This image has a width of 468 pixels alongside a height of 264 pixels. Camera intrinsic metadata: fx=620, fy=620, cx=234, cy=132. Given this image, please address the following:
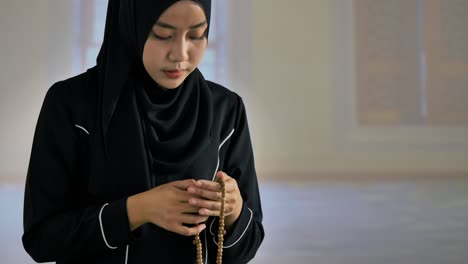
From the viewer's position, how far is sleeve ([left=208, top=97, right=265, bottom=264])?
2.67 ft

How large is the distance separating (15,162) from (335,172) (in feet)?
10.6

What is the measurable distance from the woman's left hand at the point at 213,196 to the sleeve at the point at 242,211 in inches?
1.8

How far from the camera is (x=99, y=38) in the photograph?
20.0 ft

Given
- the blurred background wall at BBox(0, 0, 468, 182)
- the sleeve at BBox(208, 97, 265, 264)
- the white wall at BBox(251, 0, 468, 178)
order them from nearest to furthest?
1. the sleeve at BBox(208, 97, 265, 264)
2. the blurred background wall at BBox(0, 0, 468, 182)
3. the white wall at BBox(251, 0, 468, 178)

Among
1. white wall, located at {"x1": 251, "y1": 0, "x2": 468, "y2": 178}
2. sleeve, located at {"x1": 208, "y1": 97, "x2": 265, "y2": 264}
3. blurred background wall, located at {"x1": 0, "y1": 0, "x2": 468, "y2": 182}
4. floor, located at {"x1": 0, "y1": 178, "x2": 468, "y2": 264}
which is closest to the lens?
sleeve, located at {"x1": 208, "y1": 97, "x2": 265, "y2": 264}

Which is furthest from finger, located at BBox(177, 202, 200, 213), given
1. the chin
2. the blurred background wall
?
the blurred background wall

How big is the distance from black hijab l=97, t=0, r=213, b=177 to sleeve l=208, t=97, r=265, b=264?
0.07m

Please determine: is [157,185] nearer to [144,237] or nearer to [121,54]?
[144,237]

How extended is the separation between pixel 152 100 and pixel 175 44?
94 millimetres

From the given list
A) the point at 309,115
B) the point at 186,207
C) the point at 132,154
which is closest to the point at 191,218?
the point at 186,207

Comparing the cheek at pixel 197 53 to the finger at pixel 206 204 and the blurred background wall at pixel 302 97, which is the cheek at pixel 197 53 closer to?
the finger at pixel 206 204

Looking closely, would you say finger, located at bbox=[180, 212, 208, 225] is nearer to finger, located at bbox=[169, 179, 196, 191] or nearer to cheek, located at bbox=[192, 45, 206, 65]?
finger, located at bbox=[169, 179, 196, 191]

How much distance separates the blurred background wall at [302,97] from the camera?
6266 millimetres

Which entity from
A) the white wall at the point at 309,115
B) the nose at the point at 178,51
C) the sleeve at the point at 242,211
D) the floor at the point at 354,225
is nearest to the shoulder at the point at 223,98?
the sleeve at the point at 242,211
